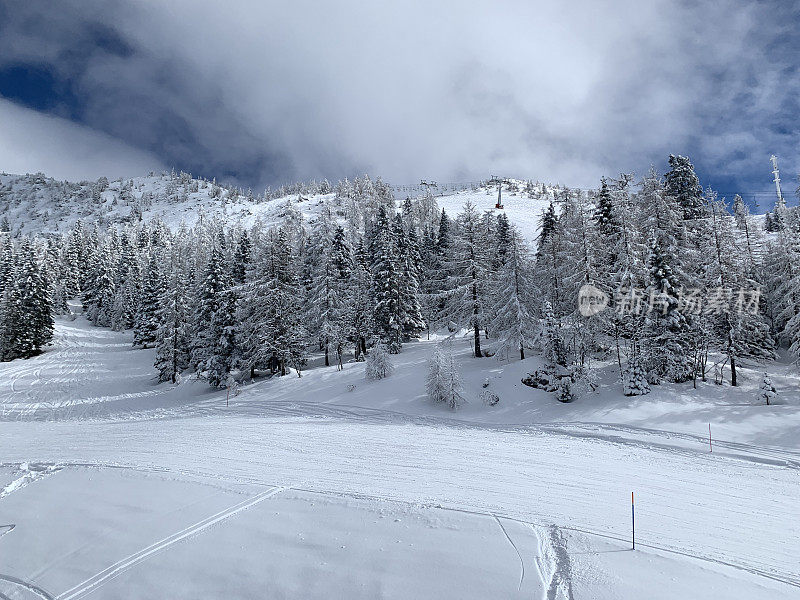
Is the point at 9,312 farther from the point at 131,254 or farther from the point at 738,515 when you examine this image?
the point at 738,515

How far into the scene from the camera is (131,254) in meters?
84.2

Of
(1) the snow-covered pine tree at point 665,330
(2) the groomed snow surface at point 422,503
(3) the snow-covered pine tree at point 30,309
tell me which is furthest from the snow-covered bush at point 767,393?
(3) the snow-covered pine tree at point 30,309

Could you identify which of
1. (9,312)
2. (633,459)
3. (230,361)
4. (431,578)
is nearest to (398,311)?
(230,361)

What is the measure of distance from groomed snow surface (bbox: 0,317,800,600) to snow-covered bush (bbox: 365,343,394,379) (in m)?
5.77

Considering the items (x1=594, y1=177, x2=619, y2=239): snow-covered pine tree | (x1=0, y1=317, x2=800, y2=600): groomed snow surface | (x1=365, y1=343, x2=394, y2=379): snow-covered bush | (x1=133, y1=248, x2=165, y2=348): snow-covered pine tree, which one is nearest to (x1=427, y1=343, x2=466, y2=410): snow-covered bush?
(x1=0, y1=317, x2=800, y2=600): groomed snow surface

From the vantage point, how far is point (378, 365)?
3238cm

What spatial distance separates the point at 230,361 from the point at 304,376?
674 cm

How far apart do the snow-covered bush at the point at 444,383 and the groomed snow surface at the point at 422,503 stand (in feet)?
3.34

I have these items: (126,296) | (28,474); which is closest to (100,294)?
(126,296)

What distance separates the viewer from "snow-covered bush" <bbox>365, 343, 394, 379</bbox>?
3228cm

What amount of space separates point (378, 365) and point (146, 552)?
2271 centimetres

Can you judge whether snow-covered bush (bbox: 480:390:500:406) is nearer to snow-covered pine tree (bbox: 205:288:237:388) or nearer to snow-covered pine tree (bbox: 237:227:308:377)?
snow-covered pine tree (bbox: 237:227:308:377)

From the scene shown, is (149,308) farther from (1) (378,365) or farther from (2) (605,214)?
(2) (605,214)

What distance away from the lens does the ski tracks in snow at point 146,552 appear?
30.1 ft
